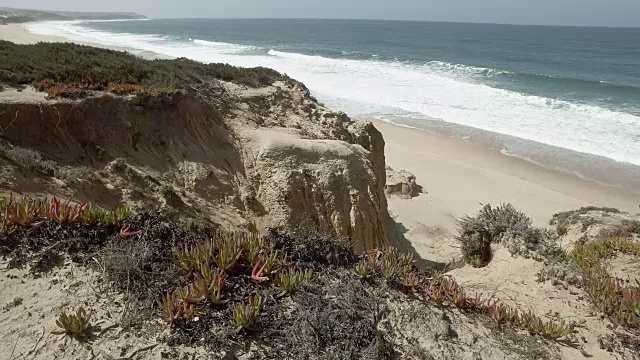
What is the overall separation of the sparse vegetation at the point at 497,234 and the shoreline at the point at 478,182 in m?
7.09

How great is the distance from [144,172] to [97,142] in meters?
1.12

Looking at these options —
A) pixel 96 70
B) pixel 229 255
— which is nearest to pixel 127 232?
pixel 229 255

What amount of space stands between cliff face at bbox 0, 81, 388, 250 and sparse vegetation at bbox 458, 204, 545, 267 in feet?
9.81

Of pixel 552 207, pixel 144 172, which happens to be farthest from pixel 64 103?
pixel 552 207

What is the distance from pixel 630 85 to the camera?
3897 cm

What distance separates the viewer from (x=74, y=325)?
412 centimetres

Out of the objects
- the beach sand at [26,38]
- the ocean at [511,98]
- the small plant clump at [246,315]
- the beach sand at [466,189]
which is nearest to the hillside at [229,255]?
the small plant clump at [246,315]

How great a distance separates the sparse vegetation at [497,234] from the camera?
7805 millimetres

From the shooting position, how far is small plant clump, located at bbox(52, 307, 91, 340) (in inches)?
162

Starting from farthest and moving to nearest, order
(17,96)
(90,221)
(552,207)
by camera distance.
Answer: (552,207) < (17,96) < (90,221)

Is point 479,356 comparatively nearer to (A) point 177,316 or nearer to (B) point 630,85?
(A) point 177,316

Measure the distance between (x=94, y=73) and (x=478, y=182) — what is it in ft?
48.9

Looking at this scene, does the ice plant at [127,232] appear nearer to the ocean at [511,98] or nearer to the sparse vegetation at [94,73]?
the sparse vegetation at [94,73]

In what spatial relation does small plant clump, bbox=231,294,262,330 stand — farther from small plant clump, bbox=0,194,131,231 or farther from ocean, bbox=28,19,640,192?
ocean, bbox=28,19,640,192
